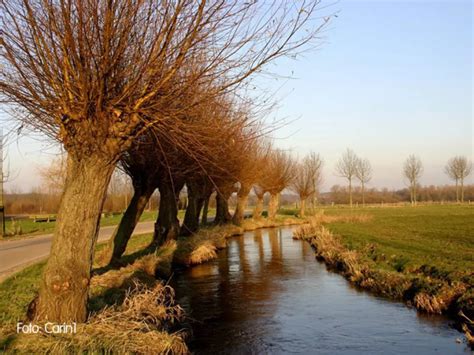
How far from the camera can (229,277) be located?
1694cm

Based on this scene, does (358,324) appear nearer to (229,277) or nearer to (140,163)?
(229,277)

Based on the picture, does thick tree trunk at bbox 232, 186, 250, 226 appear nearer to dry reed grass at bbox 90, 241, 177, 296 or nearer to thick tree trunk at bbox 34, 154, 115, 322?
dry reed grass at bbox 90, 241, 177, 296

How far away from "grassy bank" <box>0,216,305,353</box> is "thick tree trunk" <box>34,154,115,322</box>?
387 millimetres

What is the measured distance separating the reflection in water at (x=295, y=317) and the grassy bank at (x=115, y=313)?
904mm

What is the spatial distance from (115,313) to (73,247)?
5.79 feet

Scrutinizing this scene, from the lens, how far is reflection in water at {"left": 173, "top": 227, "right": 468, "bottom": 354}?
9531mm

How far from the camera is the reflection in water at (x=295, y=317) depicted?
9531mm

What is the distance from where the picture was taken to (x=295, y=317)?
38.3ft

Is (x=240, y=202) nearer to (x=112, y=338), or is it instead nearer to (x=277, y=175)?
(x=277, y=175)

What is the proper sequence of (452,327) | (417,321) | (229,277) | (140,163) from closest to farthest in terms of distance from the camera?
(452,327) → (417,321) → (140,163) → (229,277)

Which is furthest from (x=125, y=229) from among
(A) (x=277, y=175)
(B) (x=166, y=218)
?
(A) (x=277, y=175)

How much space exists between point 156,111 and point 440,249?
49.8ft

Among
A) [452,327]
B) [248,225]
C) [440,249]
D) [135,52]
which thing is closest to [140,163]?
[135,52]

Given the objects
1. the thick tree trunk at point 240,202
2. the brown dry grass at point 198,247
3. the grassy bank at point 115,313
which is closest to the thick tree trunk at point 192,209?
the brown dry grass at point 198,247
